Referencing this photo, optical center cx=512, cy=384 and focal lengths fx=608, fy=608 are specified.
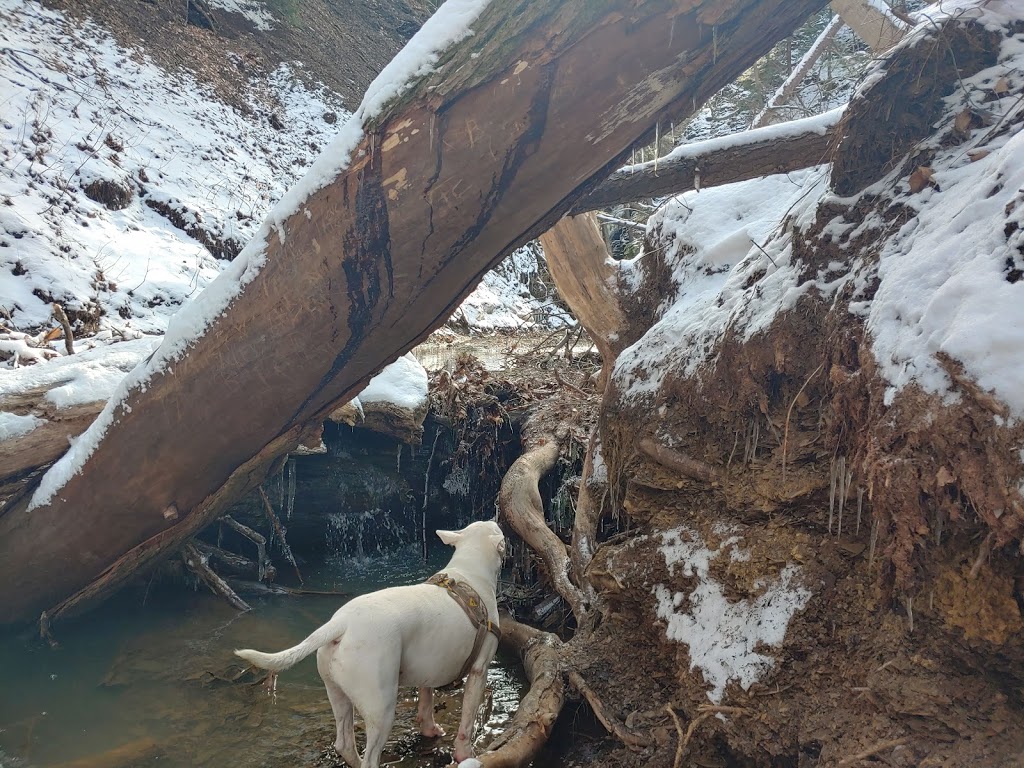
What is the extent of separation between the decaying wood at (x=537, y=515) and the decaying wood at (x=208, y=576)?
8.10 ft

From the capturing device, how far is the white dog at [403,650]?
273cm

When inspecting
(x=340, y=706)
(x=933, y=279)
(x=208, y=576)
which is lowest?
(x=208, y=576)

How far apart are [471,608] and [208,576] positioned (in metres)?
3.06

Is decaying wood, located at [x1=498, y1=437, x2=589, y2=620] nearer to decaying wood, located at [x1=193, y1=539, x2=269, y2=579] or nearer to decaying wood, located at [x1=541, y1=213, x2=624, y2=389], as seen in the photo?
decaying wood, located at [x1=541, y1=213, x2=624, y2=389]

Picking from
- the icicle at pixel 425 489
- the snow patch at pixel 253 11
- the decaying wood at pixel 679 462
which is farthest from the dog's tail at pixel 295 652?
the snow patch at pixel 253 11

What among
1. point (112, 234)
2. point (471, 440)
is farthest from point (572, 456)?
point (112, 234)

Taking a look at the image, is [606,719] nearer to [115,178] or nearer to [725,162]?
[725,162]

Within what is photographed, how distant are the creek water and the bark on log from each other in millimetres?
3621

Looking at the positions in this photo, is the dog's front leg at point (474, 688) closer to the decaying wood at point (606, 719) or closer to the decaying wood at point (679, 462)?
the decaying wood at point (606, 719)

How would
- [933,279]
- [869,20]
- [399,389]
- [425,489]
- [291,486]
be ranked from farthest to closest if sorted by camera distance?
[425,489] → [291,486] → [399,389] → [869,20] → [933,279]

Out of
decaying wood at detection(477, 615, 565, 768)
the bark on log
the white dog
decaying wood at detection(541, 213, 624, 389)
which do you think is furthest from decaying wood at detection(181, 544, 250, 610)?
the bark on log

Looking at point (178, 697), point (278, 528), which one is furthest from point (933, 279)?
point (278, 528)

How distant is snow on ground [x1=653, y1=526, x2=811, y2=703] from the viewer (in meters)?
2.56

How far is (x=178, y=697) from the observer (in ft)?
12.8
